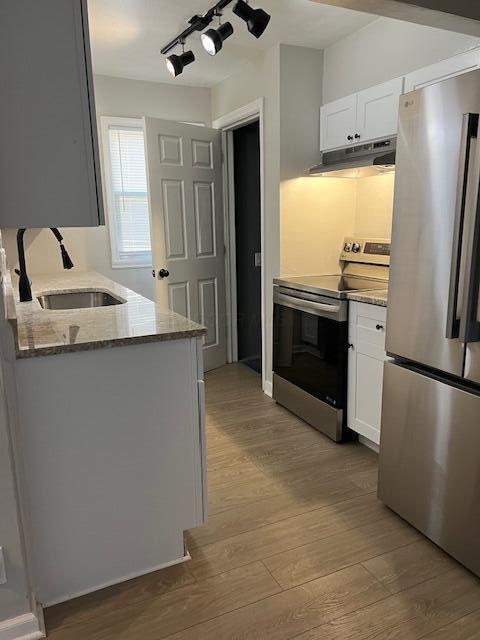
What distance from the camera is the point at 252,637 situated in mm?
1540

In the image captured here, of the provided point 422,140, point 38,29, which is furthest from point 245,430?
point 38,29

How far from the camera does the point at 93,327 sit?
5.89ft

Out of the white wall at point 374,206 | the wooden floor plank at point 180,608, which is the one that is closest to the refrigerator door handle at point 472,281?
the wooden floor plank at point 180,608

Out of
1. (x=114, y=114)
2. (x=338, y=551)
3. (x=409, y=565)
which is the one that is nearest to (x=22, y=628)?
(x=338, y=551)

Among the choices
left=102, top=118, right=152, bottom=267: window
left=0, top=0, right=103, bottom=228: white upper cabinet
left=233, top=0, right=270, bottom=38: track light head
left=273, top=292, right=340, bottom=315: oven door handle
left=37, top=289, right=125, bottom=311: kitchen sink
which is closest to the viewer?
left=0, top=0, right=103, bottom=228: white upper cabinet

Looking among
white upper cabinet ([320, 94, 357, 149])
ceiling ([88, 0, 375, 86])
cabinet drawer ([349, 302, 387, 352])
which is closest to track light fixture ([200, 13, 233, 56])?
ceiling ([88, 0, 375, 86])

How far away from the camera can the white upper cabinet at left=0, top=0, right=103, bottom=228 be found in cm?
123

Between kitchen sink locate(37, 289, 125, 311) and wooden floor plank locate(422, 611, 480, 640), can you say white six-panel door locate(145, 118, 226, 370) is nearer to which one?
kitchen sink locate(37, 289, 125, 311)

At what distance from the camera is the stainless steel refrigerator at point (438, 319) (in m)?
1.64

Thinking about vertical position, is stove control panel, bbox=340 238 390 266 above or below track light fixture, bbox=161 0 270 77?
below

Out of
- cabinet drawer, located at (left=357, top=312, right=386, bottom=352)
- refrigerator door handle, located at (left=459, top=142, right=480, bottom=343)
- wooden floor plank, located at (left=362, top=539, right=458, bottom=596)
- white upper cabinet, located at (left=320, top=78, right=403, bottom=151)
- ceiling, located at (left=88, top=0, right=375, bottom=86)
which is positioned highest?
ceiling, located at (left=88, top=0, right=375, bottom=86)

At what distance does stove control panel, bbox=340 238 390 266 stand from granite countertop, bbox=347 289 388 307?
0.40 metres

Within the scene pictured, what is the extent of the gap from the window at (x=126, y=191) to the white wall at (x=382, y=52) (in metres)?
1.71

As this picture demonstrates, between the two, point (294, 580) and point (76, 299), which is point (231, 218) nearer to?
point (76, 299)
